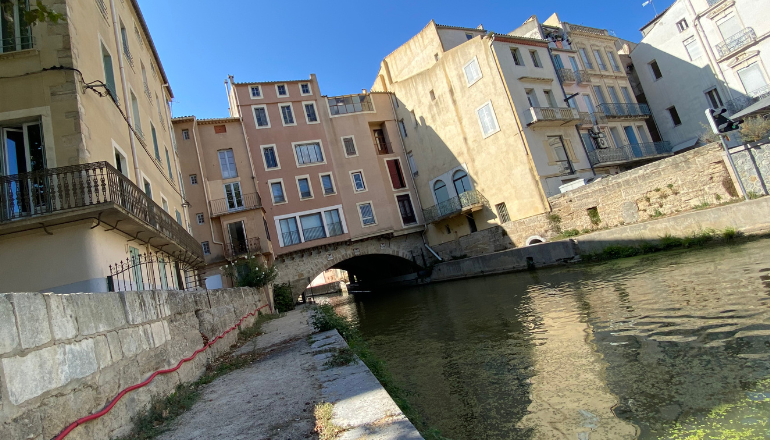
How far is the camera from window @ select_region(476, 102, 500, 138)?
2636 centimetres

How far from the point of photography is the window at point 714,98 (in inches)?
1125

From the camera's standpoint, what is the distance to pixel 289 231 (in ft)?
96.2

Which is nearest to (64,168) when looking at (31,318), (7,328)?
(31,318)

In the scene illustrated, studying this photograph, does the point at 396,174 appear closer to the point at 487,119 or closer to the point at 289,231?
the point at 487,119

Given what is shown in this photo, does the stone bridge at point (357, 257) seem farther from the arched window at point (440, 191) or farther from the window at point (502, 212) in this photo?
the window at point (502, 212)

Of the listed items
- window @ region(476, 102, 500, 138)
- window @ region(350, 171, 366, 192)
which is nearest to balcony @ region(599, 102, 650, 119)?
window @ region(476, 102, 500, 138)

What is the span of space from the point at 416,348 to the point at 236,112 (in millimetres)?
27891

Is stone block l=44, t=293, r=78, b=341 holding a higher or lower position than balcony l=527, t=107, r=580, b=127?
lower

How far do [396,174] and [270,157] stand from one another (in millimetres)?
10125

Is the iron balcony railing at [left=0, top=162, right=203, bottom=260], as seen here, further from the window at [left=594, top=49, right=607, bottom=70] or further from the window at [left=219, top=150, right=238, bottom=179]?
the window at [left=594, top=49, right=607, bottom=70]

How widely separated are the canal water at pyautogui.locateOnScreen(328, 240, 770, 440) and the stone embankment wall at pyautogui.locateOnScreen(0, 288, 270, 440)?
3005mm

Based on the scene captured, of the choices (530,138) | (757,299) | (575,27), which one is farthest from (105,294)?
(575,27)

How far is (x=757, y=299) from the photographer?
6062mm

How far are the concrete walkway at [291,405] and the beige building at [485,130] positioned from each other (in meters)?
21.3
